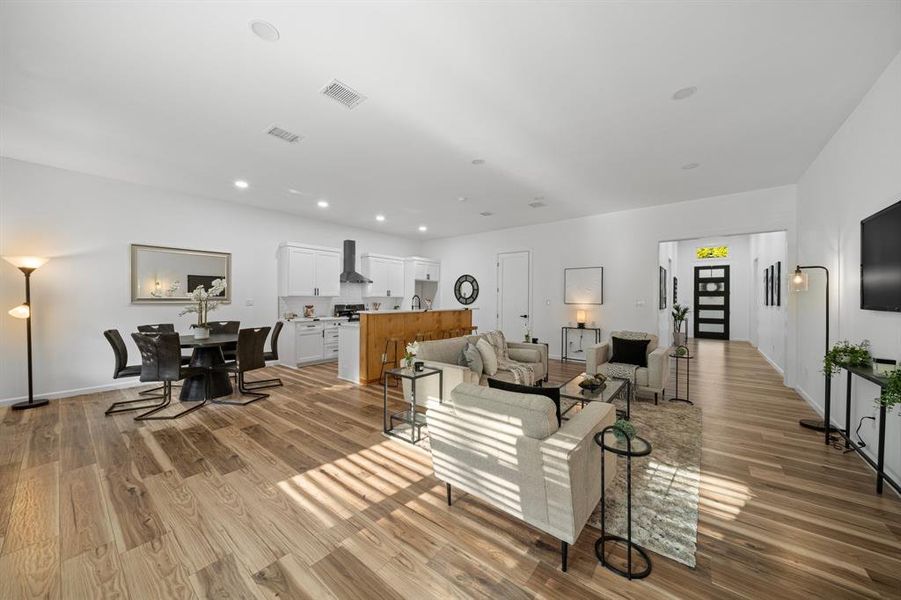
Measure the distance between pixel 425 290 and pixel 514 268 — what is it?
2875 mm

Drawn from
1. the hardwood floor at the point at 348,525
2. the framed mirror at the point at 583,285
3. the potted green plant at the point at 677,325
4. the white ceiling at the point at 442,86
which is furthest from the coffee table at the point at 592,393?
the potted green plant at the point at 677,325

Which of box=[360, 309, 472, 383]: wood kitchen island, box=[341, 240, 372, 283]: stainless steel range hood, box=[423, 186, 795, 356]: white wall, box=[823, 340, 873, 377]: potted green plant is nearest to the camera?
box=[823, 340, 873, 377]: potted green plant

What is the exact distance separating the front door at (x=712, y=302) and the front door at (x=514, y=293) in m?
6.90

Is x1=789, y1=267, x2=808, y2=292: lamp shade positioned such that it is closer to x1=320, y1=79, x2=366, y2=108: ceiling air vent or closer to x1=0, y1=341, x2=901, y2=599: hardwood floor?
x1=0, y1=341, x2=901, y2=599: hardwood floor

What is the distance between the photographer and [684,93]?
2828 mm

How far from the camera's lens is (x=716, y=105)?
300cm

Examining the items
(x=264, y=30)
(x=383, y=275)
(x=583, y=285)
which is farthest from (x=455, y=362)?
(x=383, y=275)

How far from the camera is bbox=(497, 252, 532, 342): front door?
7918 millimetres

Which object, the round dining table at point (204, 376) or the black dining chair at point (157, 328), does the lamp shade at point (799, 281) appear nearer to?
the round dining table at point (204, 376)

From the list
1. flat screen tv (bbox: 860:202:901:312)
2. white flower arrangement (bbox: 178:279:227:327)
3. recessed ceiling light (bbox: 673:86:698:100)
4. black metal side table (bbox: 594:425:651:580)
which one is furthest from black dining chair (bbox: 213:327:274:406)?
flat screen tv (bbox: 860:202:901:312)

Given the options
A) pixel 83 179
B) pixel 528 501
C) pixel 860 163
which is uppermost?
pixel 83 179

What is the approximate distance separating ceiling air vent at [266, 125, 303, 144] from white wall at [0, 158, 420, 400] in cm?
323

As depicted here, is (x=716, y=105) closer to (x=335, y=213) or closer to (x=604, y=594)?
(x=604, y=594)

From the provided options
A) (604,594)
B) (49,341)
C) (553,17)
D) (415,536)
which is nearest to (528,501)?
(604,594)
